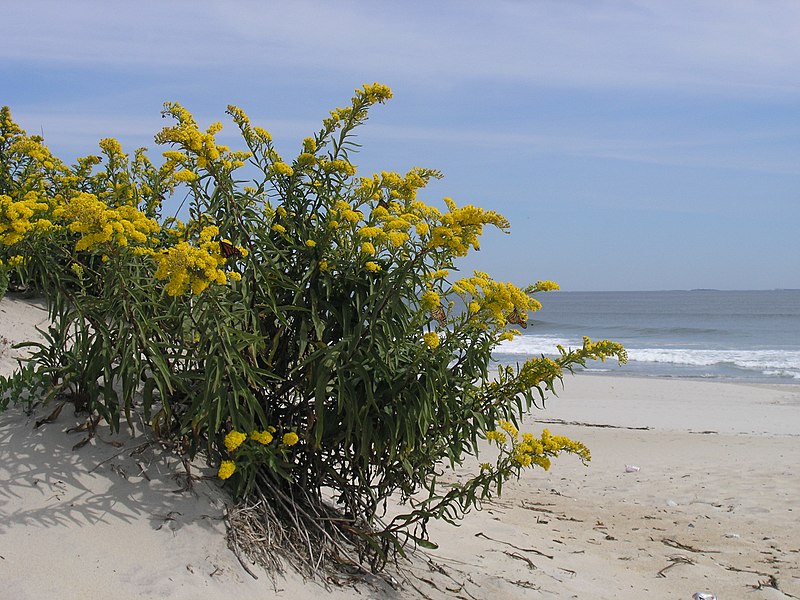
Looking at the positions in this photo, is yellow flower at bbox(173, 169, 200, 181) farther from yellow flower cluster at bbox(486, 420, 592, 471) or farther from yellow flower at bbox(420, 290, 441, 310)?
yellow flower cluster at bbox(486, 420, 592, 471)

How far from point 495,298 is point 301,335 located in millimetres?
1001

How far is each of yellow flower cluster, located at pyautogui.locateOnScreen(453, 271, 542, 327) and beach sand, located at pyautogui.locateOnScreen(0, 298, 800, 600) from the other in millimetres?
1564

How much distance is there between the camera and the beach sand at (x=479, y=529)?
3506mm

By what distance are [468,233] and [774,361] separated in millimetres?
28222

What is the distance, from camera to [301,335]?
396 cm

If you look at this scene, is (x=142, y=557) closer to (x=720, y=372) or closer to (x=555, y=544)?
(x=555, y=544)

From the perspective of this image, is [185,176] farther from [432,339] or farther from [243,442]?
[432,339]

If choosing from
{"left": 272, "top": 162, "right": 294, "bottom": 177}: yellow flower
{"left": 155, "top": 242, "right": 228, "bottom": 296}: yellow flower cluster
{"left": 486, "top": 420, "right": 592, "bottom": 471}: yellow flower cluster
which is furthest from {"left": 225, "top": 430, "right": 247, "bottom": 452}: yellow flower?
{"left": 272, "top": 162, "right": 294, "bottom": 177}: yellow flower

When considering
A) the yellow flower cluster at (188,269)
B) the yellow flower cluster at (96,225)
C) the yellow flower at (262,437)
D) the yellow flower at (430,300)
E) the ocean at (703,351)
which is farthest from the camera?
the ocean at (703,351)

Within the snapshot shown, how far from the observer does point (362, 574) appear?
416cm

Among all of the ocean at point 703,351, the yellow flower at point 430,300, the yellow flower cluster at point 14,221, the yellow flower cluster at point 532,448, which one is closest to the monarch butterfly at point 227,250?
the yellow flower cluster at point 14,221

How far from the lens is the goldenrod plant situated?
3.62 m

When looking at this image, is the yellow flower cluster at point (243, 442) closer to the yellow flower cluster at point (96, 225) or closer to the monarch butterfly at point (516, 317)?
the yellow flower cluster at point (96, 225)

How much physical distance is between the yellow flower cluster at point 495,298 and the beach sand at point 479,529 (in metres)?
1.56
